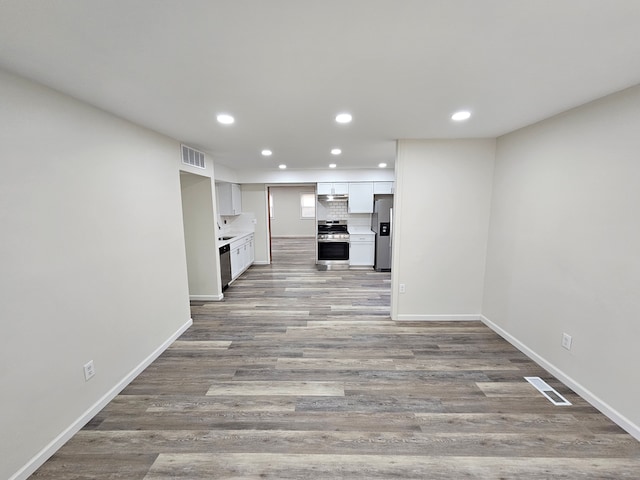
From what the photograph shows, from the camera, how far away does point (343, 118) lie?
7.97 ft

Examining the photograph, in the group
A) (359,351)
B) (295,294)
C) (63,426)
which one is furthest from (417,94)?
(295,294)

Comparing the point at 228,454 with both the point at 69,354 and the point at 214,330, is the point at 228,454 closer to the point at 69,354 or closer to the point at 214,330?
the point at 69,354

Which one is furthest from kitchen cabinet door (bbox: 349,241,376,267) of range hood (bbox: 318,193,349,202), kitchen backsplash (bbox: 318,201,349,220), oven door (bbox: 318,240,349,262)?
range hood (bbox: 318,193,349,202)

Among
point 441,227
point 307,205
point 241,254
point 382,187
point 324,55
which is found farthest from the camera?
point 307,205

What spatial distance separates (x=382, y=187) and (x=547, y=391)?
16.1 feet

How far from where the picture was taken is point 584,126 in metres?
2.16

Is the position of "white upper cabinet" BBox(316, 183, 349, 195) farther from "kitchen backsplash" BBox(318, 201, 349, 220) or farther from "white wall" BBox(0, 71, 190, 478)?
"white wall" BBox(0, 71, 190, 478)

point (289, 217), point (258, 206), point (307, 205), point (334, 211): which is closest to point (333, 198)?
point (334, 211)

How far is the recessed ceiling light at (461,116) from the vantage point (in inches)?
91.0

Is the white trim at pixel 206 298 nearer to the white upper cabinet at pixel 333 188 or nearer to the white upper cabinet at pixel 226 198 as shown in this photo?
the white upper cabinet at pixel 226 198

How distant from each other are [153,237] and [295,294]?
2610 millimetres

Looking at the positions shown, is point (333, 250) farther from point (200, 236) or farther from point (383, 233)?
point (200, 236)

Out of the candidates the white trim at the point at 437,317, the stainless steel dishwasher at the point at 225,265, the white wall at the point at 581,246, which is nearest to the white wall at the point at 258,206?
the stainless steel dishwasher at the point at 225,265

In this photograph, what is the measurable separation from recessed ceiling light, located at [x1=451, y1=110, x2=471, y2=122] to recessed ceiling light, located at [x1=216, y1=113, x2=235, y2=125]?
6.69 feet
